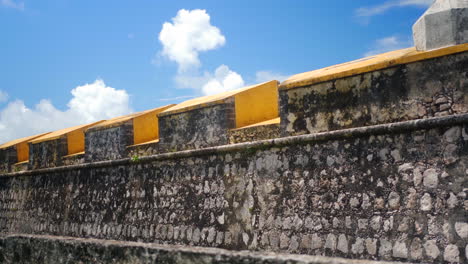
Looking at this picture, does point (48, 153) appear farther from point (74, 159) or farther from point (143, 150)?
point (143, 150)

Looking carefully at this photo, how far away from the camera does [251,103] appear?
284 inches

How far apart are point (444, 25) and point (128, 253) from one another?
3918mm

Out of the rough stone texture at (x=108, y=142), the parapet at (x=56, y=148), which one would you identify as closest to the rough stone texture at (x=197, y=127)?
the rough stone texture at (x=108, y=142)

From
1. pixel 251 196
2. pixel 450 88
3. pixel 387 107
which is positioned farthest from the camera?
pixel 251 196

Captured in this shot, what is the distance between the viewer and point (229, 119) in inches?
266

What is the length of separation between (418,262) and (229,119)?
316 cm

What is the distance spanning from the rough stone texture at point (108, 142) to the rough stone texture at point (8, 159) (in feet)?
10.6

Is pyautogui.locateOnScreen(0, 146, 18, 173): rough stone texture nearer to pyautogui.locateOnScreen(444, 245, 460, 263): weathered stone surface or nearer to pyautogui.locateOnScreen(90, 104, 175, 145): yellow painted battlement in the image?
pyautogui.locateOnScreen(90, 104, 175, 145): yellow painted battlement

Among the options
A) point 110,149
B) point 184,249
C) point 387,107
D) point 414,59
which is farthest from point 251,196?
point 110,149

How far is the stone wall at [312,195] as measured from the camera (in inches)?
171

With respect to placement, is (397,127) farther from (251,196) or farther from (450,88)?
(251,196)

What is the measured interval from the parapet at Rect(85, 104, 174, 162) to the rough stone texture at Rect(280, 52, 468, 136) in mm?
3312

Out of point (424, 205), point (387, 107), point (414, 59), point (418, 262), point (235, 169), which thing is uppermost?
point (414, 59)

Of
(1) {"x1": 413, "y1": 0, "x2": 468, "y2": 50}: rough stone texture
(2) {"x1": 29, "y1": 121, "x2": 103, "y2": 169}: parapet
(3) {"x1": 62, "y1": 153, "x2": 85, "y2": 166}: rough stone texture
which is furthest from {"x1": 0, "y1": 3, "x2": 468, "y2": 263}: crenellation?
(2) {"x1": 29, "y1": 121, "x2": 103, "y2": 169}: parapet
